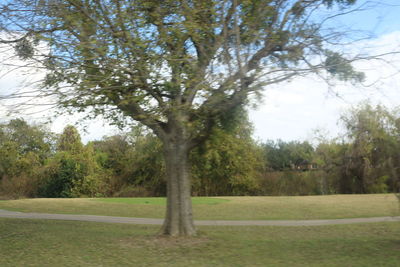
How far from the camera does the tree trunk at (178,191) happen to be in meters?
11.1

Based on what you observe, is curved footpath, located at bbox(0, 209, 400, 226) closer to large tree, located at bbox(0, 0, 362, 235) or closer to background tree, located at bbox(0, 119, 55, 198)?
large tree, located at bbox(0, 0, 362, 235)

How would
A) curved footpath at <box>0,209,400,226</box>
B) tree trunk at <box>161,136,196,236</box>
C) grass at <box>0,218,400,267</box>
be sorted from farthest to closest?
1. curved footpath at <box>0,209,400,226</box>
2. tree trunk at <box>161,136,196,236</box>
3. grass at <box>0,218,400,267</box>

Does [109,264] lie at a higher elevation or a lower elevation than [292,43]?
lower

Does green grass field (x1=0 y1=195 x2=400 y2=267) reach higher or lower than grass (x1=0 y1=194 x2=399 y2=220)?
lower

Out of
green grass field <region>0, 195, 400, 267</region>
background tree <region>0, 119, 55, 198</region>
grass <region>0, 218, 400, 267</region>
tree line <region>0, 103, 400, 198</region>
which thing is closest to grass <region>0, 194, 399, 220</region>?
green grass field <region>0, 195, 400, 267</region>

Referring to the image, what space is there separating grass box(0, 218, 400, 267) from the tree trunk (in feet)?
1.45

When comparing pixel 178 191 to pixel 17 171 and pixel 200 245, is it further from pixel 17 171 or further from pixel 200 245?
pixel 17 171

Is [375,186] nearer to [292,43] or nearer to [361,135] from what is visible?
[361,135]

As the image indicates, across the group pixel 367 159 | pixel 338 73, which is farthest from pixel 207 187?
pixel 338 73

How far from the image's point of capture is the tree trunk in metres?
11.1

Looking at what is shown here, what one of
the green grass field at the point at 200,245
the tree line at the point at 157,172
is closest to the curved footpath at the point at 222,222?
the green grass field at the point at 200,245

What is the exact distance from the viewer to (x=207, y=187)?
37.1 meters

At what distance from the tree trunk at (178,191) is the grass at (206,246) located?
1.45ft

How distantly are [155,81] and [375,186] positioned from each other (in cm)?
2907
